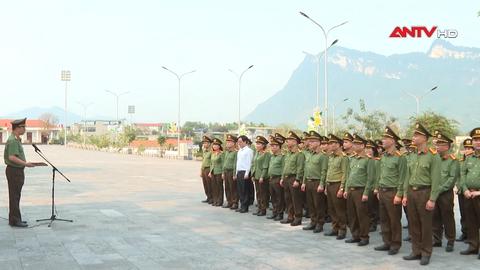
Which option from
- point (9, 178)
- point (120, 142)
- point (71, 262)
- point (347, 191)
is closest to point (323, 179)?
point (347, 191)

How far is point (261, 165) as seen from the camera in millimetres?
10859

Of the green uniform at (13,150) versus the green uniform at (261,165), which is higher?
the green uniform at (13,150)

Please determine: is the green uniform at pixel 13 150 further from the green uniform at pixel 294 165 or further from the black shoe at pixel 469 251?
the black shoe at pixel 469 251

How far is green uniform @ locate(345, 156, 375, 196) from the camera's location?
25.9 ft

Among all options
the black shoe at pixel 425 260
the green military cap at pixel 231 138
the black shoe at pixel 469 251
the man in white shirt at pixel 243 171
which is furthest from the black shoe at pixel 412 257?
the green military cap at pixel 231 138

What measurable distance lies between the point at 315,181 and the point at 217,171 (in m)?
3.64

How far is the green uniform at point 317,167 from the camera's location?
891cm

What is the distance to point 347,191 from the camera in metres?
8.08

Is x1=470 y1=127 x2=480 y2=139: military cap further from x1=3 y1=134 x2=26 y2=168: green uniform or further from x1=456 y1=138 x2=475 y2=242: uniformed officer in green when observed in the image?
x1=3 y1=134 x2=26 y2=168: green uniform

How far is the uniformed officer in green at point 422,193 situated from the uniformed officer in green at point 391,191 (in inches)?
9.3

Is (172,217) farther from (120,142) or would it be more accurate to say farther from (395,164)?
(120,142)

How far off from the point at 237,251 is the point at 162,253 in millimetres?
987

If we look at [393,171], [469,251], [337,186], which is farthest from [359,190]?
[469,251]

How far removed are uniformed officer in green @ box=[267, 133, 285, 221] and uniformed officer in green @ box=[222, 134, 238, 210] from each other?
1.50 metres
